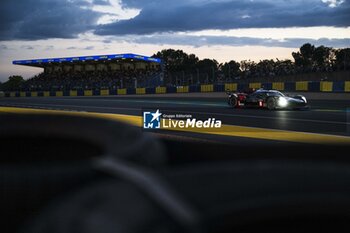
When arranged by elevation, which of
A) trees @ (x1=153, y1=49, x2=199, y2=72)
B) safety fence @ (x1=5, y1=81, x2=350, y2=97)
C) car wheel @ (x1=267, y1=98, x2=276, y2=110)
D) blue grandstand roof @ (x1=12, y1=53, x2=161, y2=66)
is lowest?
car wheel @ (x1=267, y1=98, x2=276, y2=110)

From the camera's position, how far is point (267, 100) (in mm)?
12883

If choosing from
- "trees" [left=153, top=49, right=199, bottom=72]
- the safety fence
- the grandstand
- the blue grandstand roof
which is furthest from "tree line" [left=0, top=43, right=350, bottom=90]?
"trees" [left=153, top=49, right=199, bottom=72]

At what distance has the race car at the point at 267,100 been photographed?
1251cm

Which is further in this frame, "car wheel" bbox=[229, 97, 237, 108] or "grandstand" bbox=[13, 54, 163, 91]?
"grandstand" bbox=[13, 54, 163, 91]

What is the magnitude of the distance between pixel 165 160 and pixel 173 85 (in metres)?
29.8

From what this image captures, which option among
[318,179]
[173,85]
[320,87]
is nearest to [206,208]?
[318,179]

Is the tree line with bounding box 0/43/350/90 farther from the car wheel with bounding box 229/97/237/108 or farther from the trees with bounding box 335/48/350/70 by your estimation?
the car wheel with bounding box 229/97/237/108

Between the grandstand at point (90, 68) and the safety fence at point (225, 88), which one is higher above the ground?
the grandstand at point (90, 68)

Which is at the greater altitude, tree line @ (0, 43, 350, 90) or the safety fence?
tree line @ (0, 43, 350, 90)

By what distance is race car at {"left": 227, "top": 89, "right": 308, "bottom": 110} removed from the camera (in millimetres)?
12508

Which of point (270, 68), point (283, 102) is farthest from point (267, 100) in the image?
point (270, 68)

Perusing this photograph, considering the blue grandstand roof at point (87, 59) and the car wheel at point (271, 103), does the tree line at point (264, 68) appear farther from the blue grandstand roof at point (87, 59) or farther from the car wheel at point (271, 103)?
the blue grandstand roof at point (87, 59)

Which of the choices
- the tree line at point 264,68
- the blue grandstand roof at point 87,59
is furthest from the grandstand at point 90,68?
the tree line at point 264,68

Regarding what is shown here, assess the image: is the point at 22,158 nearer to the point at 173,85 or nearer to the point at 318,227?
the point at 318,227
